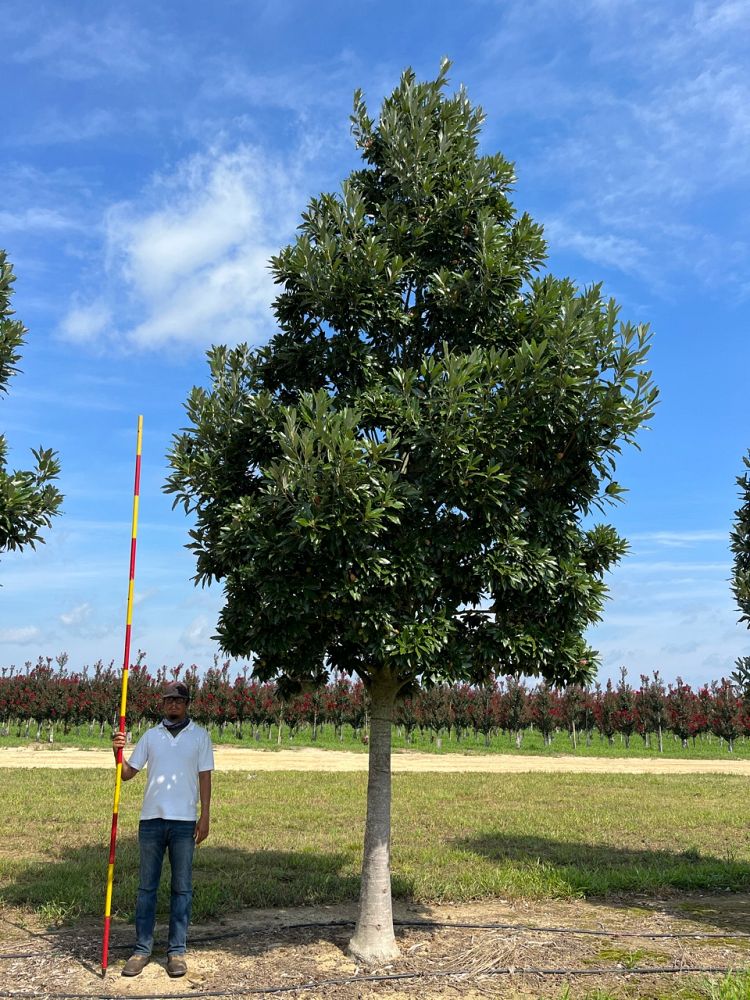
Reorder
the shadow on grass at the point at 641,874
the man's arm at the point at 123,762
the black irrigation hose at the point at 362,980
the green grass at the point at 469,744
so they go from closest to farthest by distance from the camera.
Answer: the black irrigation hose at the point at 362,980, the man's arm at the point at 123,762, the shadow on grass at the point at 641,874, the green grass at the point at 469,744

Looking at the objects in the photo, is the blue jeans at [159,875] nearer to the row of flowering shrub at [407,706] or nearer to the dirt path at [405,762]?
the dirt path at [405,762]

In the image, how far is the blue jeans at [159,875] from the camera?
7.85 metres

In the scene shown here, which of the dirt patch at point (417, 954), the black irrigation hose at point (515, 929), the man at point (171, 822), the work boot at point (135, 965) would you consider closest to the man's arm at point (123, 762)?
the man at point (171, 822)

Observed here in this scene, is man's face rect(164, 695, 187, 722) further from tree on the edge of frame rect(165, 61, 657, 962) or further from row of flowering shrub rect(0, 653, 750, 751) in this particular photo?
row of flowering shrub rect(0, 653, 750, 751)

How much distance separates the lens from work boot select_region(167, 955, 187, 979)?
25.0ft

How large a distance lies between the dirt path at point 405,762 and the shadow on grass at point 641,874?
481 inches

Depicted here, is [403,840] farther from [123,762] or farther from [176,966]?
[123,762]

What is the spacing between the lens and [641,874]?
39.0ft

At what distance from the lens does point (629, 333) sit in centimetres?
823

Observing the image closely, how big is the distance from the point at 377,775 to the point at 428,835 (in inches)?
265

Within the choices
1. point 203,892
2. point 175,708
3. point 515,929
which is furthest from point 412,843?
point 175,708

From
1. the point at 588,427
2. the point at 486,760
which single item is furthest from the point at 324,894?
the point at 486,760

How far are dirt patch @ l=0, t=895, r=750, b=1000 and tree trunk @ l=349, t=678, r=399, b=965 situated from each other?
21 centimetres

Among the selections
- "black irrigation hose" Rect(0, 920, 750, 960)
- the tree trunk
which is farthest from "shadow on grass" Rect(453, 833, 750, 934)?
the tree trunk
